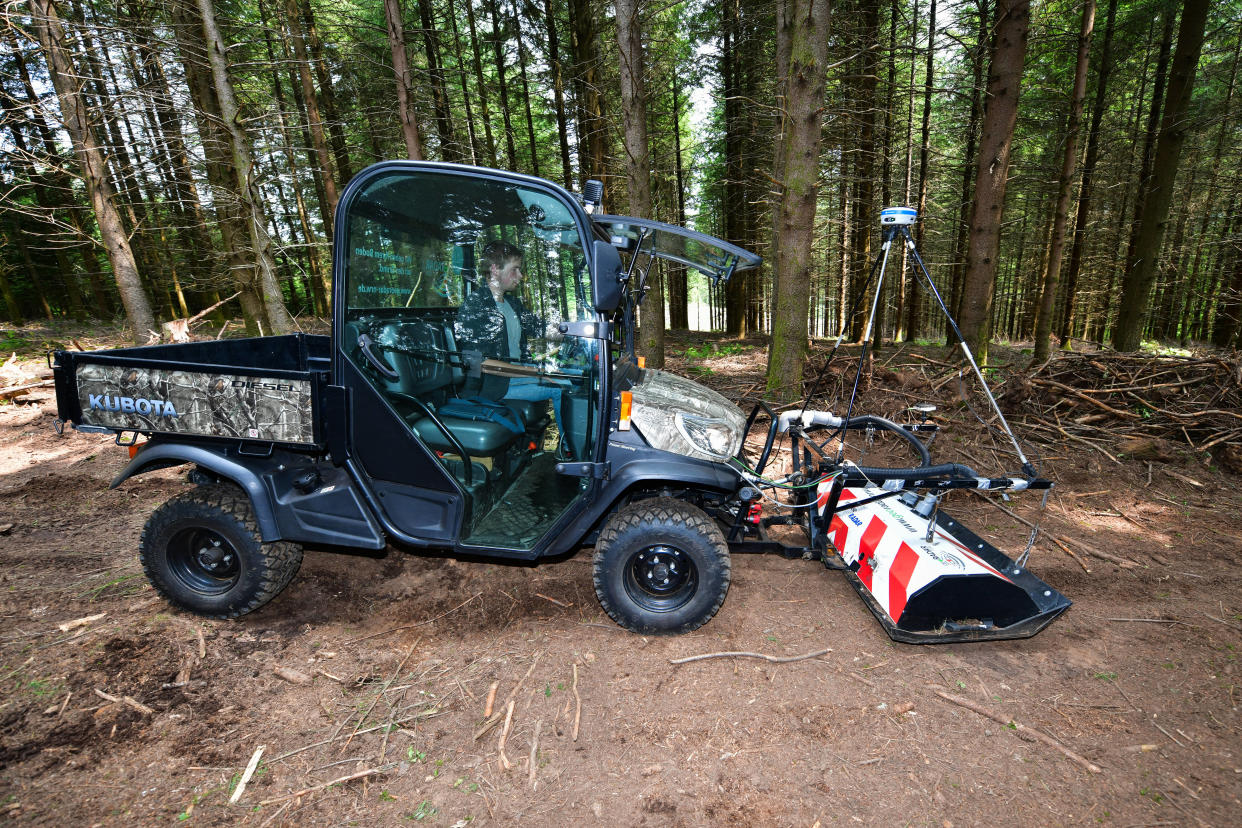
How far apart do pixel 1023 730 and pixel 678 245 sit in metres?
3.22

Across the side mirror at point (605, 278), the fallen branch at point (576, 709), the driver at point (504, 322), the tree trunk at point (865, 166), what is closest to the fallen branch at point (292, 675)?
the fallen branch at point (576, 709)

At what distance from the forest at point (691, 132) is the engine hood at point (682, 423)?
136 inches

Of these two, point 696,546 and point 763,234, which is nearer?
point 696,546

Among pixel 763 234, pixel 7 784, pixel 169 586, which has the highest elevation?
pixel 763 234

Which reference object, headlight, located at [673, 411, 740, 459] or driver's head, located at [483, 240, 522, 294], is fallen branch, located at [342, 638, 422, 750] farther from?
driver's head, located at [483, 240, 522, 294]

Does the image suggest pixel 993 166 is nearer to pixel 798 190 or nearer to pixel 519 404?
pixel 798 190

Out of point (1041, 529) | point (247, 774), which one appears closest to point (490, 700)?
point (247, 774)

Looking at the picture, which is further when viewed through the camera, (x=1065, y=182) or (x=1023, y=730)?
(x=1065, y=182)

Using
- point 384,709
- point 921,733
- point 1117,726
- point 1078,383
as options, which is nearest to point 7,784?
point 384,709

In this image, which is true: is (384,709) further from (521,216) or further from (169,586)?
(521,216)

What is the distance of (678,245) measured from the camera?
347 centimetres

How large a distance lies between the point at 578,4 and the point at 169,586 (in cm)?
1390

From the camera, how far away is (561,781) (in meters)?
2.29

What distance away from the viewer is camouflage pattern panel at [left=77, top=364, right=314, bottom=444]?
302cm
